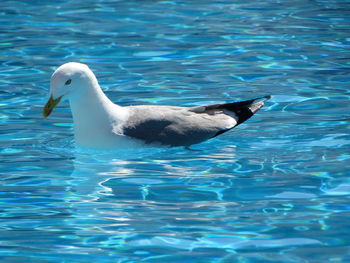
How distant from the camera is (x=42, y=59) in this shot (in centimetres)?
1027

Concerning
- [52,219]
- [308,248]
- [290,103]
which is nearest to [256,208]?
[308,248]

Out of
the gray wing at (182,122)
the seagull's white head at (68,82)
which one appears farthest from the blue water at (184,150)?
the seagull's white head at (68,82)

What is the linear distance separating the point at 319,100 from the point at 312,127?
0.92 metres

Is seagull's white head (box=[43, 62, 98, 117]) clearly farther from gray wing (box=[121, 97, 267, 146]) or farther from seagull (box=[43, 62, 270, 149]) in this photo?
gray wing (box=[121, 97, 267, 146])

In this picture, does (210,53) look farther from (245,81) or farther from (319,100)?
(319,100)

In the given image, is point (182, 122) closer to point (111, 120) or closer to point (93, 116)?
point (111, 120)

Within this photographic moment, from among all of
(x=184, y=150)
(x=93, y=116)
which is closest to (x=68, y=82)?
(x=93, y=116)

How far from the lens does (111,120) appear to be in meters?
6.89

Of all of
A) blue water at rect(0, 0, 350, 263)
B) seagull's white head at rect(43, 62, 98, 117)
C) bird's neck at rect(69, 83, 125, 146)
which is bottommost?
blue water at rect(0, 0, 350, 263)

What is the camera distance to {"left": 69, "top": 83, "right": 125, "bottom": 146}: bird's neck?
686cm

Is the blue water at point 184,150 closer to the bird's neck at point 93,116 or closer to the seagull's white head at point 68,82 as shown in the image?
the bird's neck at point 93,116

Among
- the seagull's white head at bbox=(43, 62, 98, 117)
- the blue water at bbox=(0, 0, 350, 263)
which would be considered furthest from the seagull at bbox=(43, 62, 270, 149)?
the blue water at bbox=(0, 0, 350, 263)

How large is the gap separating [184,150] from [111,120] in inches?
25.0

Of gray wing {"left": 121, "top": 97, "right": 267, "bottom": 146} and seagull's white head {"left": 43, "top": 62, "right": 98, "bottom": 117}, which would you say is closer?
seagull's white head {"left": 43, "top": 62, "right": 98, "bottom": 117}
